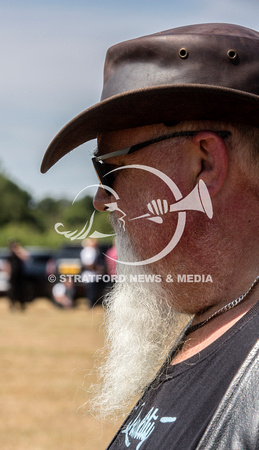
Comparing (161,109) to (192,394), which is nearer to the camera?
(192,394)

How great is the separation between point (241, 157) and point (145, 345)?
739 millimetres

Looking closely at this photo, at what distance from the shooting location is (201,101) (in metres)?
1.56

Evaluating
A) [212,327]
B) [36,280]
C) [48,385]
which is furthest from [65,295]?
[212,327]

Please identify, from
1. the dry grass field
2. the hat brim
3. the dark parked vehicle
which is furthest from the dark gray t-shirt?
the dark parked vehicle

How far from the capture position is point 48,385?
843cm

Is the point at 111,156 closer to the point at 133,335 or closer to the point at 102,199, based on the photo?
the point at 102,199

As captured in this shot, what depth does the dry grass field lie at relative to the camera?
20.0 feet

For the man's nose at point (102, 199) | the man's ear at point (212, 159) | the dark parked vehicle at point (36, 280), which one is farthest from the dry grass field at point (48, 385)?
the dark parked vehicle at point (36, 280)

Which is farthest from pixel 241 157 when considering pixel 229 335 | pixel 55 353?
pixel 55 353

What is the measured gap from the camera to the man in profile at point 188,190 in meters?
1.49

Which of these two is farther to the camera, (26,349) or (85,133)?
(26,349)

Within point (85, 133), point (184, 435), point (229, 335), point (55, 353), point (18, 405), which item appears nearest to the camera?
point (184, 435)

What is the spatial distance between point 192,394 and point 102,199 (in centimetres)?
74

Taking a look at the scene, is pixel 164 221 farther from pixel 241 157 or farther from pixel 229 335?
A: pixel 229 335
